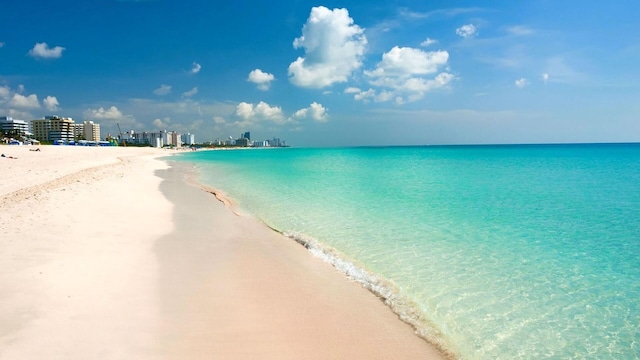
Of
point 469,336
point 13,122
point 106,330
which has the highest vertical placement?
point 13,122

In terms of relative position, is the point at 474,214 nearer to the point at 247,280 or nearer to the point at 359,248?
the point at 359,248

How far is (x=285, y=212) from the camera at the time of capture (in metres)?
15.0

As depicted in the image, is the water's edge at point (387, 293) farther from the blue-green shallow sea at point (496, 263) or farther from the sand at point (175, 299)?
the sand at point (175, 299)

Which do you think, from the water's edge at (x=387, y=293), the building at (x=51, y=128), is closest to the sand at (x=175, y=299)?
the water's edge at (x=387, y=293)

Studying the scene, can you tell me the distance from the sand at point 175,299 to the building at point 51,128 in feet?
667

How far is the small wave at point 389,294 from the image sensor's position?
17.0 ft

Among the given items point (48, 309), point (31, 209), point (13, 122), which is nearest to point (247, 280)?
point (48, 309)

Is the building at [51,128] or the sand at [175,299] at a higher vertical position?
the building at [51,128]

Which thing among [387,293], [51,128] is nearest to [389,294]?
[387,293]

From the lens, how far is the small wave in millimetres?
5195

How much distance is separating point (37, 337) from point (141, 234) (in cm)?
580

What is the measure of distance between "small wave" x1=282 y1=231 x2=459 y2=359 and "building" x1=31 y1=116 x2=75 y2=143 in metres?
A: 207

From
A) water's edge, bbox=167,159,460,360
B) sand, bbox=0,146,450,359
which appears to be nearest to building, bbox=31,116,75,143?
sand, bbox=0,146,450,359

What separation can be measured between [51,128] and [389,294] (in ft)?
720
